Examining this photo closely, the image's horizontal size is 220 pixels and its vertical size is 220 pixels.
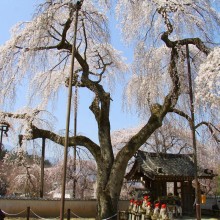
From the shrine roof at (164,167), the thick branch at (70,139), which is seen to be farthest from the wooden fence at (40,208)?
the thick branch at (70,139)

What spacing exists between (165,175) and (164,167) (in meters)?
1.35

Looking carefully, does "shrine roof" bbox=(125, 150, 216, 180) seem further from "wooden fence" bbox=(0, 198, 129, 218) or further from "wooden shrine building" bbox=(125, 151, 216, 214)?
"wooden fence" bbox=(0, 198, 129, 218)

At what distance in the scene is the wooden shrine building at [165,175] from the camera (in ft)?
59.8

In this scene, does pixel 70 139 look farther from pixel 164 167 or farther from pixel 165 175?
pixel 164 167

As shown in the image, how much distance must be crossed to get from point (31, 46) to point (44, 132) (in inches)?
142

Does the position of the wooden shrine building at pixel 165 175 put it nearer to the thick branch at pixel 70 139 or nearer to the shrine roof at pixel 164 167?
the shrine roof at pixel 164 167

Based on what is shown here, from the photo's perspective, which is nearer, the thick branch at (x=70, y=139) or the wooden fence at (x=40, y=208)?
the thick branch at (x=70, y=139)

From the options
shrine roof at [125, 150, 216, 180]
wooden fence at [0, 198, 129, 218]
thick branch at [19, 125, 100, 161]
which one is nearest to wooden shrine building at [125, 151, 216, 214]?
shrine roof at [125, 150, 216, 180]

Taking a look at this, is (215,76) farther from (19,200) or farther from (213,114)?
(19,200)

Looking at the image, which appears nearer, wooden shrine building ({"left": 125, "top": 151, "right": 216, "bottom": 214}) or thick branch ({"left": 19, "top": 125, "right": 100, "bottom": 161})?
thick branch ({"left": 19, "top": 125, "right": 100, "bottom": 161})

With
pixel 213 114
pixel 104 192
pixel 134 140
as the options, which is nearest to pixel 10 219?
pixel 104 192

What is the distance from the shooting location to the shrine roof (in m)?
18.1

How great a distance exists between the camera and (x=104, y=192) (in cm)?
1298

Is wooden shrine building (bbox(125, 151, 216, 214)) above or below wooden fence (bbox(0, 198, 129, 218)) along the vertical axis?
above
